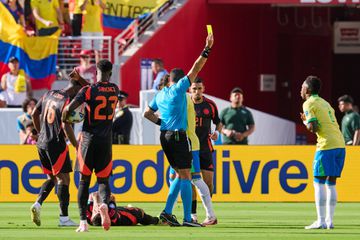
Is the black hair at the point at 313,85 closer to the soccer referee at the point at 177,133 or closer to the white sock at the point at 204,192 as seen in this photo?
the soccer referee at the point at 177,133

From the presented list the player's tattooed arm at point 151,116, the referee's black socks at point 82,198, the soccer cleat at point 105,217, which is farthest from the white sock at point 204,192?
the soccer cleat at point 105,217

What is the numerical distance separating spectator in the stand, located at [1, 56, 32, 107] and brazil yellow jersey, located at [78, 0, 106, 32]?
7.04ft

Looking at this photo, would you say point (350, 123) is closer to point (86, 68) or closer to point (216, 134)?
point (86, 68)

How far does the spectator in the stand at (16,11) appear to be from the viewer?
29.2m

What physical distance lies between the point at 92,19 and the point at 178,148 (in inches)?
517

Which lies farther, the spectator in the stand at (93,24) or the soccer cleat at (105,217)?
the spectator in the stand at (93,24)

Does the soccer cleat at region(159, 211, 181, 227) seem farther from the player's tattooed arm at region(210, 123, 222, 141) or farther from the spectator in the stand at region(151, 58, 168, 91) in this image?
the spectator in the stand at region(151, 58, 168, 91)

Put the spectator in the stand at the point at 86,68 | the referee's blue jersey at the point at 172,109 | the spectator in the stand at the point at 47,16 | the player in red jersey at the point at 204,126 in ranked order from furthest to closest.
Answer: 1. the spectator in the stand at the point at 47,16
2. the spectator in the stand at the point at 86,68
3. the player in red jersey at the point at 204,126
4. the referee's blue jersey at the point at 172,109

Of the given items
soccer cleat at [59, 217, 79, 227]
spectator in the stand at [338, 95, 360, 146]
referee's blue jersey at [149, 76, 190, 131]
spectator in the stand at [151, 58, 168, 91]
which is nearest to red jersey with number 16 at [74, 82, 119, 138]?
referee's blue jersey at [149, 76, 190, 131]

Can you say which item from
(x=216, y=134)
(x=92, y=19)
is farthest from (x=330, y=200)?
(x=92, y=19)

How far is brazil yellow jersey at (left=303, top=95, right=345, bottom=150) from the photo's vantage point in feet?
56.9

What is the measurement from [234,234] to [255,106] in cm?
1900

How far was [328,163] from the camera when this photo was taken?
17359 millimetres

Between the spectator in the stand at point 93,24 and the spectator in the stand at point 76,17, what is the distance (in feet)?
0.51
